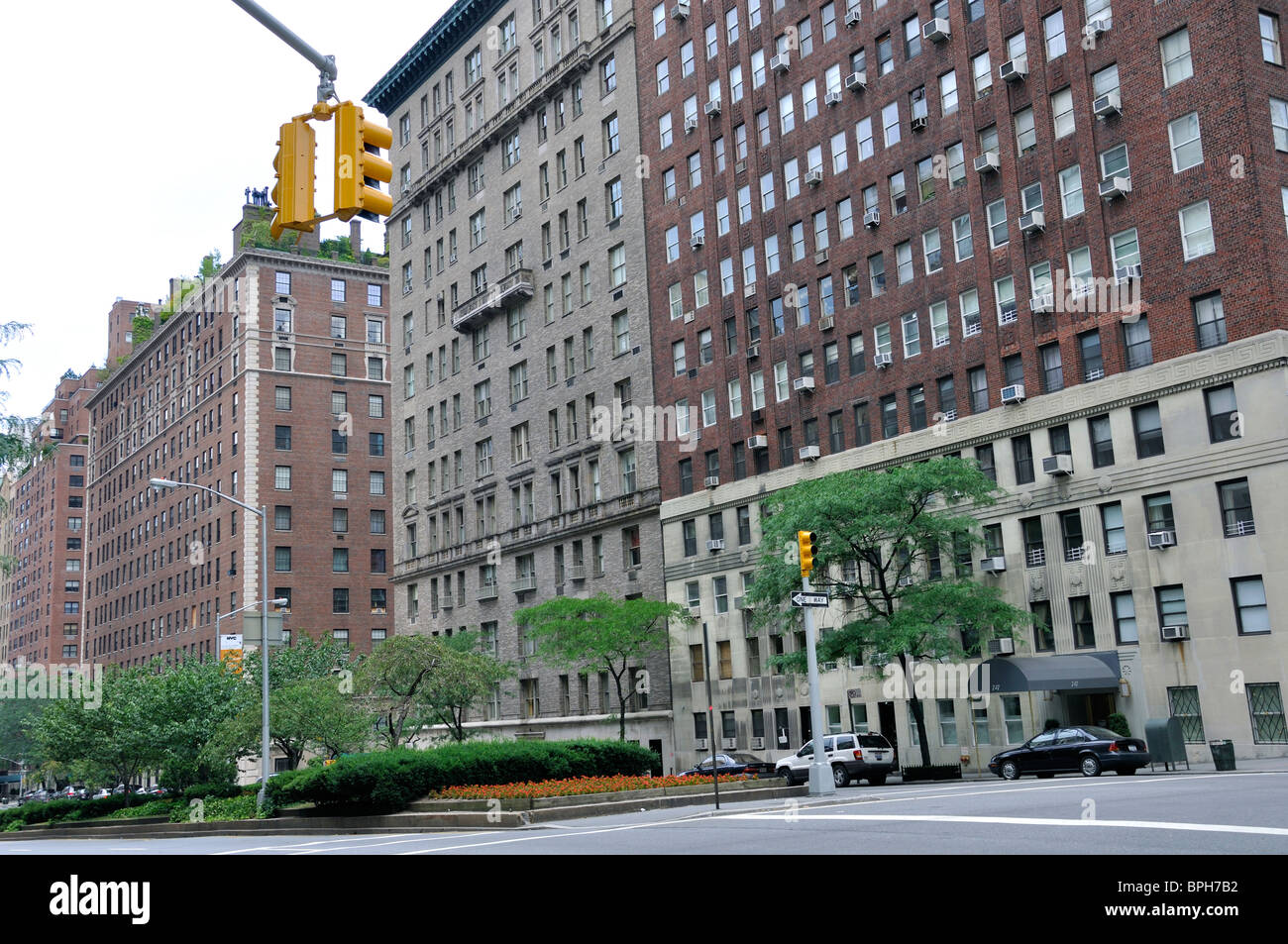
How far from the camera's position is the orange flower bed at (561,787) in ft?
91.8

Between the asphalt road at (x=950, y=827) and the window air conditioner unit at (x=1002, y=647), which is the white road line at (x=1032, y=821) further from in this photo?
the window air conditioner unit at (x=1002, y=647)

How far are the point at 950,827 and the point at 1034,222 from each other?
33.9 m

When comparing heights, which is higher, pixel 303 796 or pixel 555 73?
pixel 555 73

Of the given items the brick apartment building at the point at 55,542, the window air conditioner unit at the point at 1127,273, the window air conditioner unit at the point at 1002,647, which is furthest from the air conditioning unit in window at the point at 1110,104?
the brick apartment building at the point at 55,542

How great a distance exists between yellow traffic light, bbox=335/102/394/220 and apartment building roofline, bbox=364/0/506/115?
73.1m

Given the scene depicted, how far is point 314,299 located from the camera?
107062 mm

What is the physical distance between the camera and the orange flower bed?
91.8 feet

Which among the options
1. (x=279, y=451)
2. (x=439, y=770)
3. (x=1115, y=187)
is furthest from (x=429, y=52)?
(x=439, y=770)

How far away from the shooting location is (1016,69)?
46.7m

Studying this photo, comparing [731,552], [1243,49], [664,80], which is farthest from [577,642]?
[1243,49]

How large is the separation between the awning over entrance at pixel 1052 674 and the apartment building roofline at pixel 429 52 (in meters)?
55.9

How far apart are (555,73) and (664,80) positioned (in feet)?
34.6

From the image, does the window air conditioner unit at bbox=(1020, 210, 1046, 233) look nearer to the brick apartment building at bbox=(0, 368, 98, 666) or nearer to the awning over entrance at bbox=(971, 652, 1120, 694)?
the awning over entrance at bbox=(971, 652, 1120, 694)
